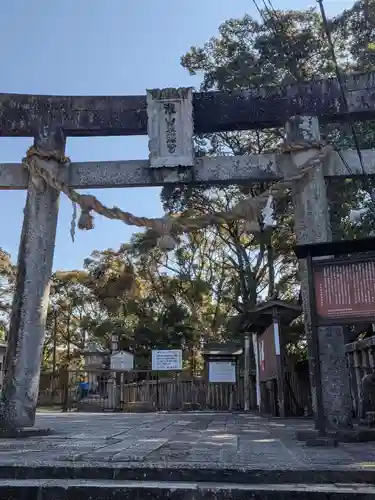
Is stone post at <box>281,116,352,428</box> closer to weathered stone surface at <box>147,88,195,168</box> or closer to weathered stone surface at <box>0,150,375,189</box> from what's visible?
weathered stone surface at <box>0,150,375,189</box>

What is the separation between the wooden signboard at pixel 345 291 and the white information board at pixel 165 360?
13611 millimetres

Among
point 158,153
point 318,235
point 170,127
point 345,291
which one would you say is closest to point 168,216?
point 158,153

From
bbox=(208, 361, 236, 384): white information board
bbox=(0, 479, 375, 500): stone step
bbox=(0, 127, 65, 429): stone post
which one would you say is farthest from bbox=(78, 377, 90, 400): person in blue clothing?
bbox=(0, 479, 375, 500): stone step

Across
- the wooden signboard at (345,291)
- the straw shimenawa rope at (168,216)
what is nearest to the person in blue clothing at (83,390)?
the straw shimenawa rope at (168,216)

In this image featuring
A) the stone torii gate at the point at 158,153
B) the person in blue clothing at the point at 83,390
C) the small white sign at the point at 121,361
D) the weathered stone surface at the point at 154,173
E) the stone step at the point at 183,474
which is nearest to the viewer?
the stone step at the point at 183,474

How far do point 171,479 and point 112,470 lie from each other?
0.45 metres

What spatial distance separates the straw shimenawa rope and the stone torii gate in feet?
0.49

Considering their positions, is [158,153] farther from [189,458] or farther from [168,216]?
[189,458]

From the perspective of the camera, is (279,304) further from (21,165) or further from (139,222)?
(21,165)

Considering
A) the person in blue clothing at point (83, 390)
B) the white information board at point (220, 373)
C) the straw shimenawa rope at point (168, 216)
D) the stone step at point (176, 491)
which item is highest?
the straw shimenawa rope at point (168, 216)

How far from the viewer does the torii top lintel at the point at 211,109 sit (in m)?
7.78

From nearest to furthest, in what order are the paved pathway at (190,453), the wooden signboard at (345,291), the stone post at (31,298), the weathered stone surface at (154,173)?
the paved pathway at (190,453) → the wooden signboard at (345,291) → the stone post at (31,298) → the weathered stone surface at (154,173)

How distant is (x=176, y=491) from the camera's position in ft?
10.7

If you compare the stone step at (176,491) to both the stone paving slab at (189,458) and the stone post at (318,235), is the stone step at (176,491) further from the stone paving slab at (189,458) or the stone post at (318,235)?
the stone post at (318,235)
